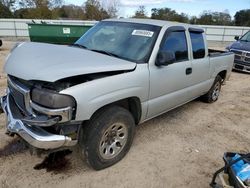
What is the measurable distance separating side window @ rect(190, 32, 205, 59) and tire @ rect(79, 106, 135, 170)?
6.68 ft

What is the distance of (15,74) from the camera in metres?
2.95

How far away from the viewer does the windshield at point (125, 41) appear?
12.0ft

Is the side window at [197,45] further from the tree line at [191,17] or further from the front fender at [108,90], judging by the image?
the tree line at [191,17]

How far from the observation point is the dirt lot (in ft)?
10.4

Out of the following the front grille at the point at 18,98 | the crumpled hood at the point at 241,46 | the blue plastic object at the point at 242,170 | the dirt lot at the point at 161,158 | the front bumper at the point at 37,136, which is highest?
the front grille at the point at 18,98

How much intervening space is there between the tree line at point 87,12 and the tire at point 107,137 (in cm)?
2874

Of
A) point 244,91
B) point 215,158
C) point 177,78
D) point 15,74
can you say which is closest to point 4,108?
point 15,74

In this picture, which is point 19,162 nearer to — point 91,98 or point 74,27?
point 91,98

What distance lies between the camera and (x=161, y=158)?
373 centimetres

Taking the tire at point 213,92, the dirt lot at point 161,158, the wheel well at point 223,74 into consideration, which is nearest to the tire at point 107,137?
the dirt lot at point 161,158

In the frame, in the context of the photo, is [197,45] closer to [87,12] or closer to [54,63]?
[54,63]

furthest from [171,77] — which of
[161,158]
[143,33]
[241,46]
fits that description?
[241,46]

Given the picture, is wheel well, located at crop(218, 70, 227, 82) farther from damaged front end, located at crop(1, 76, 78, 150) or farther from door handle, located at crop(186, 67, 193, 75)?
damaged front end, located at crop(1, 76, 78, 150)

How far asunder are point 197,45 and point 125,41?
66.7 inches
